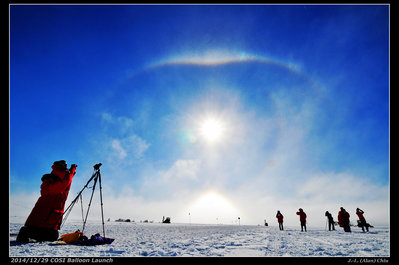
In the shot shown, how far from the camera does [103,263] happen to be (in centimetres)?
427

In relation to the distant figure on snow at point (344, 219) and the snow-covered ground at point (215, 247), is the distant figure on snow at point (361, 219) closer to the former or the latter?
the distant figure on snow at point (344, 219)

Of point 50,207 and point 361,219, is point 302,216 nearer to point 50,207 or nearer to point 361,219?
point 361,219

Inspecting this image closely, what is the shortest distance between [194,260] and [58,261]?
304 centimetres

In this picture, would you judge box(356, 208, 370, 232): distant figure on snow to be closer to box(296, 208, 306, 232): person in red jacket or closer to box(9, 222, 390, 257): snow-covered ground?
box(296, 208, 306, 232): person in red jacket

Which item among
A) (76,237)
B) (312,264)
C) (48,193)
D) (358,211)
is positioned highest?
(48,193)

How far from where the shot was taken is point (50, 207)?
6.87 meters

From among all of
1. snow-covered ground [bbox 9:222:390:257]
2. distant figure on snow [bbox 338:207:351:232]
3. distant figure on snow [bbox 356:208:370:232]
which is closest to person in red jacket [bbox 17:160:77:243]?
snow-covered ground [bbox 9:222:390:257]

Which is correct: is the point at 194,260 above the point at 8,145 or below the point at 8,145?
below

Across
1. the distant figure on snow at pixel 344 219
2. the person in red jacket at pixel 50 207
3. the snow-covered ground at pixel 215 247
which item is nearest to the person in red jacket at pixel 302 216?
the distant figure on snow at pixel 344 219

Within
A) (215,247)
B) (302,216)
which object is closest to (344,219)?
(302,216)

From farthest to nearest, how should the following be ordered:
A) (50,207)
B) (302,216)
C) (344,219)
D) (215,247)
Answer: (302,216), (344,219), (50,207), (215,247)

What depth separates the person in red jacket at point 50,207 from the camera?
638 centimetres
